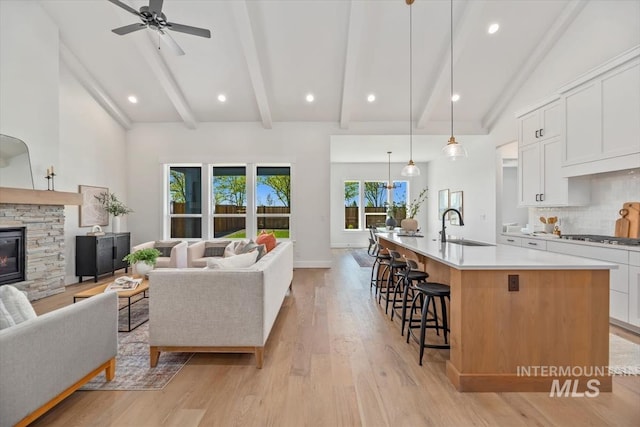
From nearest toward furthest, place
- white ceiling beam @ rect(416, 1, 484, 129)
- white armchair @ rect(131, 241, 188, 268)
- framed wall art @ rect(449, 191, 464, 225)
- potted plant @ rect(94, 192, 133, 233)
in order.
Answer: white ceiling beam @ rect(416, 1, 484, 129) → white armchair @ rect(131, 241, 188, 268) → potted plant @ rect(94, 192, 133, 233) → framed wall art @ rect(449, 191, 464, 225)

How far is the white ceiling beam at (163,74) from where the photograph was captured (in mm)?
4781

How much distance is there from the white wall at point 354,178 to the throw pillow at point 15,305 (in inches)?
358

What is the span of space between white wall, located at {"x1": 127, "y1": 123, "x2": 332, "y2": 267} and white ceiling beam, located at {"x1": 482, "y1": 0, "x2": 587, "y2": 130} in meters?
3.29

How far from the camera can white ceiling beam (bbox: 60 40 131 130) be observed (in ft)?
17.2

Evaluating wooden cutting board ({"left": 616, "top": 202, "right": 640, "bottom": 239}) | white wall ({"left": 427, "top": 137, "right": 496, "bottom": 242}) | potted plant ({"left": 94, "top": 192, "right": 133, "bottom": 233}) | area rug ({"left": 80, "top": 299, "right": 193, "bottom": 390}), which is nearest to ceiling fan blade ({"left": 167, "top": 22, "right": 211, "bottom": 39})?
area rug ({"left": 80, "top": 299, "right": 193, "bottom": 390})

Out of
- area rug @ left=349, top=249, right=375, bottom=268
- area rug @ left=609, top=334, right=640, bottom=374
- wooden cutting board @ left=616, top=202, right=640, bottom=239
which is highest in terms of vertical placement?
wooden cutting board @ left=616, top=202, right=640, bottom=239

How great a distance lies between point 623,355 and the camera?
2.69m

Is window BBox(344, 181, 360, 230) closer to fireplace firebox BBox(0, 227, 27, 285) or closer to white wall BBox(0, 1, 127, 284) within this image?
white wall BBox(0, 1, 127, 284)

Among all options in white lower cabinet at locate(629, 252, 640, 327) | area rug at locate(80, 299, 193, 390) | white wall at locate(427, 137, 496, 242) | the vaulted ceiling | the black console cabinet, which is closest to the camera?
area rug at locate(80, 299, 193, 390)

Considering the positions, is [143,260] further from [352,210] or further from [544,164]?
[352,210]

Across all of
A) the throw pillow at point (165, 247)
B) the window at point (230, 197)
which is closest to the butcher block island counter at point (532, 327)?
the throw pillow at point (165, 247)

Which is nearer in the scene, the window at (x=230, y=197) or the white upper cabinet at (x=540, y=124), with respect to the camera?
the white upper cabinet at (x=540, y=124)

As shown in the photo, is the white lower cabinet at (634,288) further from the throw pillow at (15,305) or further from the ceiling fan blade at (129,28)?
the ceiling fan blade at (129,28)

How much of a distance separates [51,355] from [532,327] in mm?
3083
